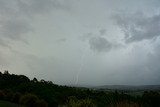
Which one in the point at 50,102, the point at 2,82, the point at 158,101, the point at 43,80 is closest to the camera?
the point at 50,102

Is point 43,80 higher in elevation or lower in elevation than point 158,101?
higher

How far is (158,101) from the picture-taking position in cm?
4594

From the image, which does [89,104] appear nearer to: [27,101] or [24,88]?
[27,101]

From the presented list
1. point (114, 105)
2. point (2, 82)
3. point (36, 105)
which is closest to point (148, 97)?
point (36, 105)

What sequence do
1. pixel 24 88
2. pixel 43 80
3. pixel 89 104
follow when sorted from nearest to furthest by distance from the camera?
pixel 89 104, pixel 24 88, pixel 43 80

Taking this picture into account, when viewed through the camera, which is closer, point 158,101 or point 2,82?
point 158,101

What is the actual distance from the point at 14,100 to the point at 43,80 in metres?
41.0

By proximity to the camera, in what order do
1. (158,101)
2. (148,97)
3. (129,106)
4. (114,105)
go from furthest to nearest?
(148,97), (158,101), (114,105), (129,106)

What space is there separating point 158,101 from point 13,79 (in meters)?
42.9

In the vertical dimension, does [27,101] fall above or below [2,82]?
below

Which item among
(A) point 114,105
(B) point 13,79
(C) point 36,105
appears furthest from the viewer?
(B) point 13,79

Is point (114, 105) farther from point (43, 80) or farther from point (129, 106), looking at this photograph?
point (43, 80)

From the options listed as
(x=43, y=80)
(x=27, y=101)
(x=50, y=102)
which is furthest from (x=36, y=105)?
(x=43, y=80)

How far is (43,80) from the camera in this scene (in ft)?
285
